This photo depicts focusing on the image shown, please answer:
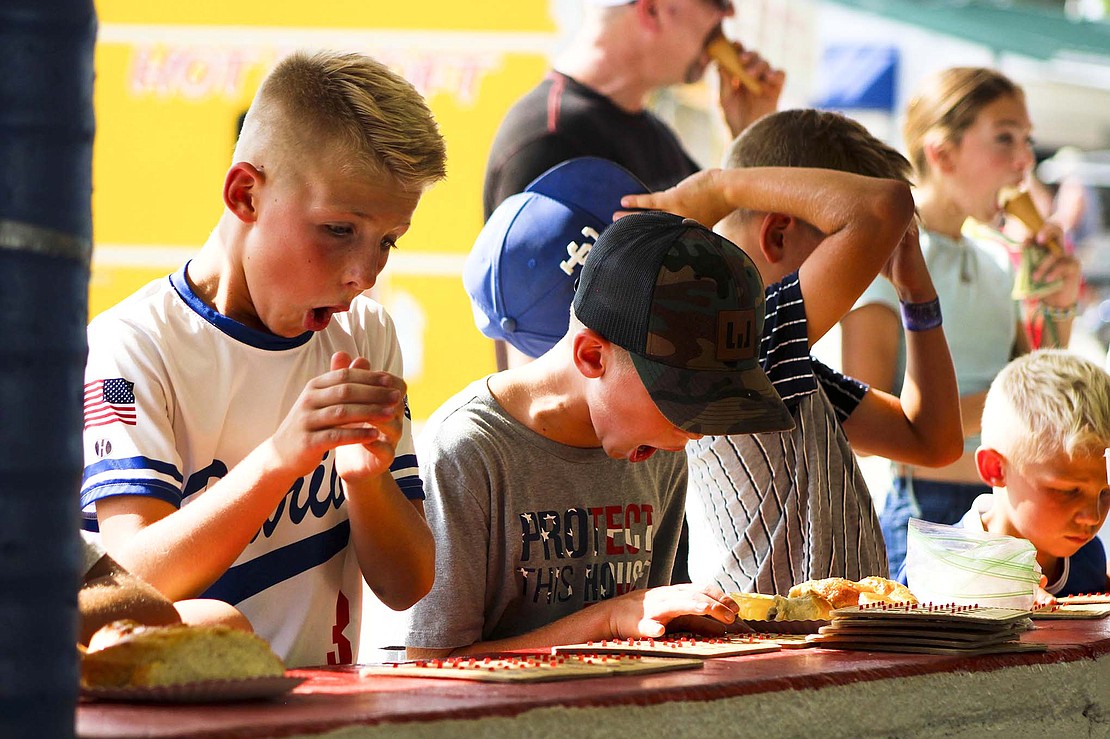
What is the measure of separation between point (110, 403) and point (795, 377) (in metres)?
1.36

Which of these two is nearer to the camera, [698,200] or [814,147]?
[698,200]

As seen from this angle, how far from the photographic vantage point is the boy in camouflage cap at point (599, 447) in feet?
6.88

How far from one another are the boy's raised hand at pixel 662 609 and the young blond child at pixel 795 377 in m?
0.59

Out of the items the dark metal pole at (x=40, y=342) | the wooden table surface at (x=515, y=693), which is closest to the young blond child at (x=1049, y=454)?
the wooden table surface at (x=515, y=693)

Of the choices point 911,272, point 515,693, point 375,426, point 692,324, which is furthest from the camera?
point 911,272

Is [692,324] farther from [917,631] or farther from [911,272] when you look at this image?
[911,272]

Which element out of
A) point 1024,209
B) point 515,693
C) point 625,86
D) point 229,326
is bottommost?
point 515,693

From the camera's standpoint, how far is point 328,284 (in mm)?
2123

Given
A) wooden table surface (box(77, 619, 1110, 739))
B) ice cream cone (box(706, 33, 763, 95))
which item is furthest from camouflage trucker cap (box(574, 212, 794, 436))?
ice cream cone (box(706, 33, 763, 95))

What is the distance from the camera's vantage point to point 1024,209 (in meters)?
4.39

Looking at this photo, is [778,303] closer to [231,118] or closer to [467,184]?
[467,184]

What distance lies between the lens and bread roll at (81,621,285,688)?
4.67 ft

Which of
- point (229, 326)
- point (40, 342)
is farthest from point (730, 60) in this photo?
point (40, 342)

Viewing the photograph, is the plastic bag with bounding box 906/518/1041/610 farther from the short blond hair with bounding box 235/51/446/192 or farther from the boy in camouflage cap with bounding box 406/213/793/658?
the short blond hair with bounding box 235/51/446/192
